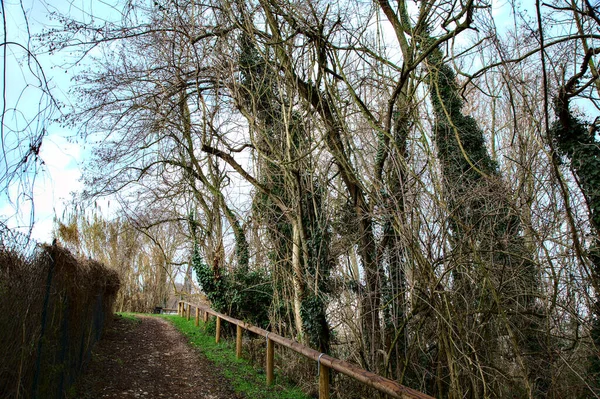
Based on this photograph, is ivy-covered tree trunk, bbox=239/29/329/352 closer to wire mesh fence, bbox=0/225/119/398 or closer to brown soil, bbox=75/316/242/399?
brown soil, bbox=75/316/242/399

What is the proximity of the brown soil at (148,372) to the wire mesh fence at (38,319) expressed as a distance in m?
0.71

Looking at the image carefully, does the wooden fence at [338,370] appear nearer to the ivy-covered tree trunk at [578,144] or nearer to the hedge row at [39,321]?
the hedge row at [39,321]

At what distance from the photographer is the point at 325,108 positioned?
646cm

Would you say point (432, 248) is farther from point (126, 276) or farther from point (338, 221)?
point (126, 276)

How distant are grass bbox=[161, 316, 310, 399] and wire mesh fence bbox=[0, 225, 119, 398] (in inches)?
97.1

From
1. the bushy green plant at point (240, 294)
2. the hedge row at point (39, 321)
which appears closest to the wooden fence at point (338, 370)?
the bushy green plant at point (240, 294)

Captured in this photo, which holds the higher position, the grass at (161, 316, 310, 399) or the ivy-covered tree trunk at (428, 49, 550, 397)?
the ivy-covered tree trunk at (428, 49, 550, 397)

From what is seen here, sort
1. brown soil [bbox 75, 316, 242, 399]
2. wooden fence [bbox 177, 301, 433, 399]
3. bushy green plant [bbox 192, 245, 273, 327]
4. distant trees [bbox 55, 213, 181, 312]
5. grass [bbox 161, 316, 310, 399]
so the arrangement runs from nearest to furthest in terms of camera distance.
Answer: wooden fence [bbox 177, 301, 433, 399], brown soil [bbox 75, 316, 242, 399], grass [bbox 161, 316, 310, 399], bushy green plant [bbox 192, 245, 273, 327], distant trees [bbox 55, 213, 181, 312]

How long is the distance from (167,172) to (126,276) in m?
13.8

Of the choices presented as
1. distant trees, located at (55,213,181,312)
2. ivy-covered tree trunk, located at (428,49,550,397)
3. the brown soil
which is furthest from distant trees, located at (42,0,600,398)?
distant trees, located at (55,213,181,312)

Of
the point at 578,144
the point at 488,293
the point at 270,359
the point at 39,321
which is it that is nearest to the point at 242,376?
the point at 270,359

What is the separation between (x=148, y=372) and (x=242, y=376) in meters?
1.73

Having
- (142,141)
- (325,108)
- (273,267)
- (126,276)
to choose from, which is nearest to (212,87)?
(142,141)

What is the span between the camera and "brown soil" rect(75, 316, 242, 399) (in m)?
6.28
